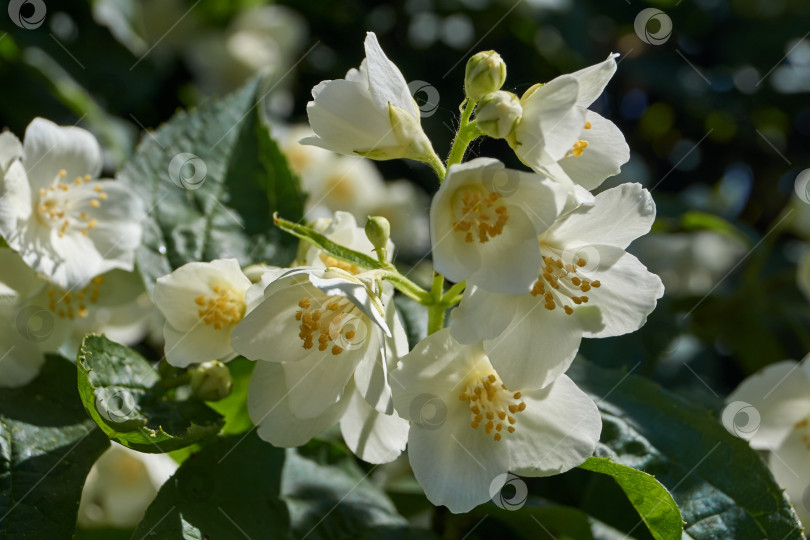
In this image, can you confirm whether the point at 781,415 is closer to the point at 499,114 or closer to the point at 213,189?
the point at 499,114

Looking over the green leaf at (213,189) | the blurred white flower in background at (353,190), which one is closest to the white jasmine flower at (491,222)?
the green leaf at (213,189)

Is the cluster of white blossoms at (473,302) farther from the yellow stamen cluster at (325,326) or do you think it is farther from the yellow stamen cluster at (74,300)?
the yellow stamen cluster at (74,300)

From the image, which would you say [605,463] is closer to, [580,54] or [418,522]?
[418,522]

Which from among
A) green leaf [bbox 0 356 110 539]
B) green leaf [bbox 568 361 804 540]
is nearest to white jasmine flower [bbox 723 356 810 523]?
green leaf [bbox 568 361 804 540]

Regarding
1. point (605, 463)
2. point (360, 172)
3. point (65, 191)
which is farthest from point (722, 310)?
point (65, 191)

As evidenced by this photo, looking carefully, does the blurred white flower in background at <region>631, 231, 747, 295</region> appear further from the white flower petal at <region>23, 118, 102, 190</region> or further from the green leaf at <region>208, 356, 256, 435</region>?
the white flower petal at <region>23, 118, 102, 190</region>
